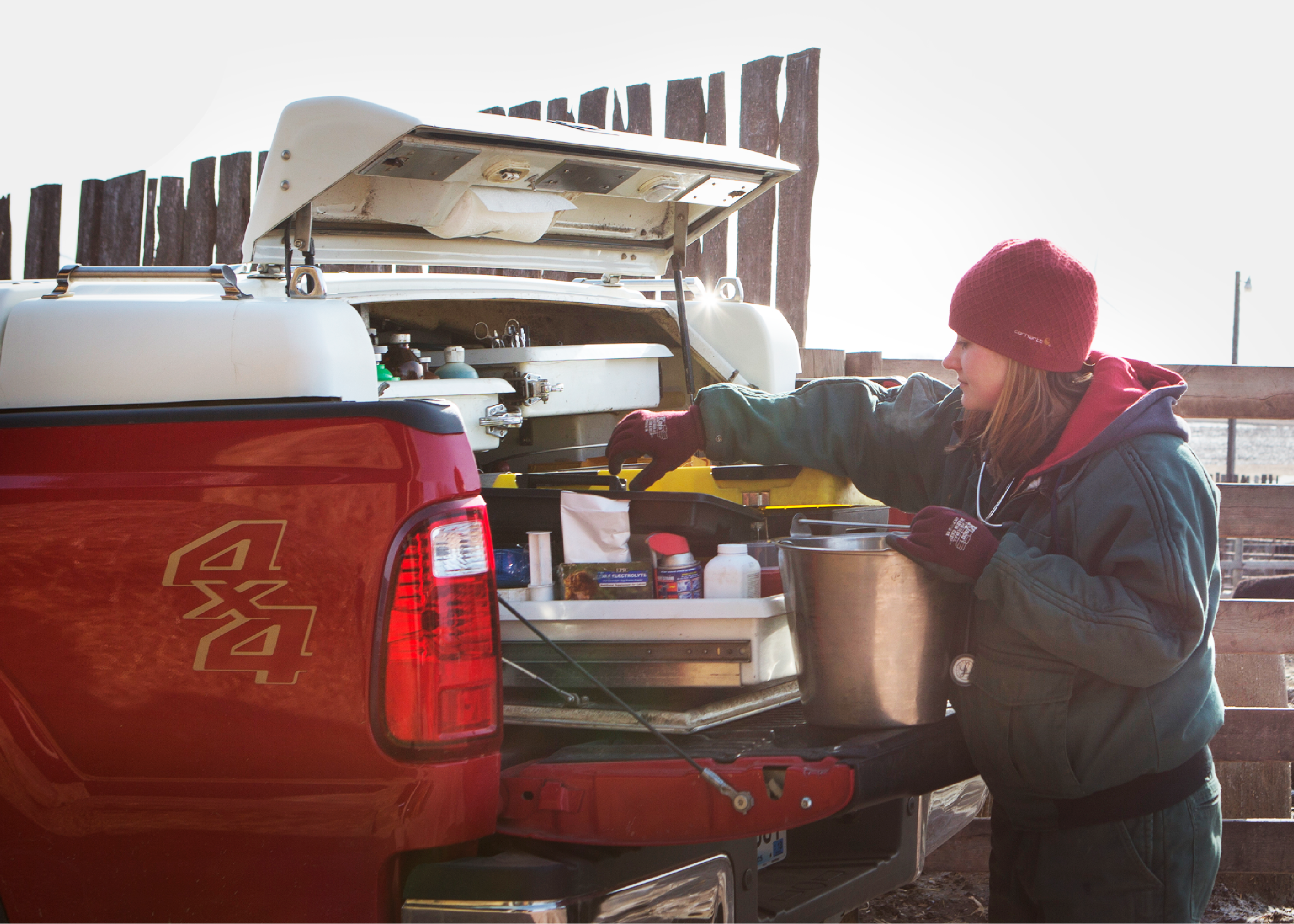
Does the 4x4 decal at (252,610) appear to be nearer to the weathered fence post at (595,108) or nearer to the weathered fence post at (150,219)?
the weathered fence post at (595,108)

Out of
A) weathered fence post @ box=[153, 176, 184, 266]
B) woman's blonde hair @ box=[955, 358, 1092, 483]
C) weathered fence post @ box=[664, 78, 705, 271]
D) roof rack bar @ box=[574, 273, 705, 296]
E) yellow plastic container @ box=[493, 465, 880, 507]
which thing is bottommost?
yellow plastic container @ box=[493, 465, 880, 507]

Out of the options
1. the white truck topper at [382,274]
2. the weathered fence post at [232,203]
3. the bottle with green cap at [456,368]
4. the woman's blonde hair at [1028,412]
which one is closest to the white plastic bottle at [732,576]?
the woman's blonde hair at [1028,412]

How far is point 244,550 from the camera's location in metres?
1.72

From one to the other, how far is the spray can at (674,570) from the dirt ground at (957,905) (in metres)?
1.89

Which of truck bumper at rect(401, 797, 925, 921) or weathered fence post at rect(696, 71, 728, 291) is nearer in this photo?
Answer: truck bumper at rect(401, 797, 925, 921)

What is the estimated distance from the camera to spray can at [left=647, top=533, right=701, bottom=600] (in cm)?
226

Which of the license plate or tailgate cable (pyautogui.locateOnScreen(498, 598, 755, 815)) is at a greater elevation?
tailgate cable (pyautogui.locateOnScreen(498, 598, 755, 815))

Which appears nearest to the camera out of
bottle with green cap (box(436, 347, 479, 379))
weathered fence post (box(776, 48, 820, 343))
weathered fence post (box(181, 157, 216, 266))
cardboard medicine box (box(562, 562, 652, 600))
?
cardboard medicine box (box(562, 562, 652, 600))

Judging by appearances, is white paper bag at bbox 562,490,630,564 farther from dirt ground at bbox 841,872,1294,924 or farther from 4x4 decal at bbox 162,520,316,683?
dirt ground at bbox 841,872,1294,924

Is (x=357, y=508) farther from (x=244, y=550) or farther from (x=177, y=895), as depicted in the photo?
(x=177, y=895)

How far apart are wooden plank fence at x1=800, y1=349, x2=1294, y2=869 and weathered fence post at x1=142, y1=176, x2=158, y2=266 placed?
5435 mm

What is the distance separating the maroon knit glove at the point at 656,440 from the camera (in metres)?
2.72

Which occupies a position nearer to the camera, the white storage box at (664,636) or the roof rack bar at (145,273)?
the white storage box at (664,636)

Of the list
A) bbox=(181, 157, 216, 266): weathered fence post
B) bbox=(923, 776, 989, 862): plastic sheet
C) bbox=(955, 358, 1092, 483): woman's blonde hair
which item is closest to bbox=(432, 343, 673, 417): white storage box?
bbox=(955, 358, 1092, 483): woman's blonde hair
